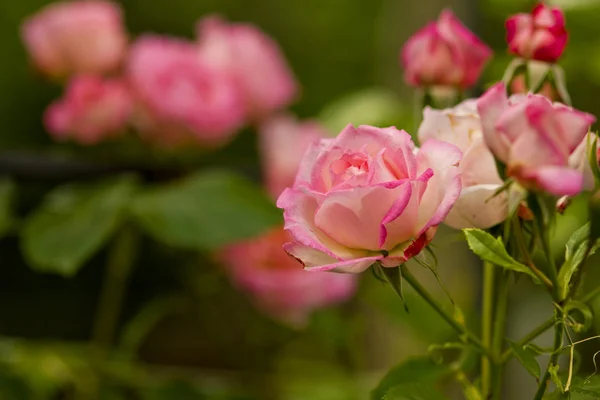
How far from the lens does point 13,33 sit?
36.1 inches

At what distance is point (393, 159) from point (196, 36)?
0.80 m

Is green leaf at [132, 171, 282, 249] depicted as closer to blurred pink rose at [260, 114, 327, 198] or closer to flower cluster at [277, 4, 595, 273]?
blurred pink rose at [260, 114, 327, 198]

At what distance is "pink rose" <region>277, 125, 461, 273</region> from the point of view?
0.22m

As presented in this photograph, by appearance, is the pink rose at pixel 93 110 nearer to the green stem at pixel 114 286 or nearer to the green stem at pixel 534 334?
the green stem at pixel 114 286

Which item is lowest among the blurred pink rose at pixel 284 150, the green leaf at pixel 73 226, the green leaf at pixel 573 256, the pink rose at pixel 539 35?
the green leaf at pixel 73 226

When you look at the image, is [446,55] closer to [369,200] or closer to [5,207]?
[369,200]

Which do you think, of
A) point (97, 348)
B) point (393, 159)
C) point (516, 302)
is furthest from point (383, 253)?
point (516, 302)

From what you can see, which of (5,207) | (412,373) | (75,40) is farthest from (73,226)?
(412,373)

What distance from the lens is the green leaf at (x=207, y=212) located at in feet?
1.88

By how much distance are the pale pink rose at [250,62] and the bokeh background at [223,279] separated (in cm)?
7

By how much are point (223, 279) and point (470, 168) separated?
0.61 m

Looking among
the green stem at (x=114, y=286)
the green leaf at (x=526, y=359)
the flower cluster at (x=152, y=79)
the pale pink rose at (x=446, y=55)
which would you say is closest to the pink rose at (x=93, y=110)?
the flower cluster at (x=152, y=79)

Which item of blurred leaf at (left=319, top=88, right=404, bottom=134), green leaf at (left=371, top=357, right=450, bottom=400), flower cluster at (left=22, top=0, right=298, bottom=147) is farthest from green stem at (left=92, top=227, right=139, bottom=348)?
green leaf at (left=371, top=357, right=450, bottom=400)

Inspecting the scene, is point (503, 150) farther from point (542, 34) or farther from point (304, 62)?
point (304, 62)
